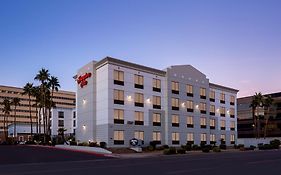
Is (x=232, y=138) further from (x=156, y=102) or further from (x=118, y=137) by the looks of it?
(x=118, y=137)

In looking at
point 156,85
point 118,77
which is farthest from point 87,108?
point 156,85

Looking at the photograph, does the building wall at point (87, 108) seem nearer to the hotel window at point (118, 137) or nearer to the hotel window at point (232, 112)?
the hotel window at point (118, 137)

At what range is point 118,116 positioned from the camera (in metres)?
55.4

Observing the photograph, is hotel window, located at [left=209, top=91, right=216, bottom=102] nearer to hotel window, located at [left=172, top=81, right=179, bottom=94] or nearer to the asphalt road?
hotel window, located at [left=172, top=81, right=179, bottom=94]

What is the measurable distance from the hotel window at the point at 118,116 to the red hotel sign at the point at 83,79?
861 centimetres

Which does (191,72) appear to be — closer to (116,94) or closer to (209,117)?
(209,117)

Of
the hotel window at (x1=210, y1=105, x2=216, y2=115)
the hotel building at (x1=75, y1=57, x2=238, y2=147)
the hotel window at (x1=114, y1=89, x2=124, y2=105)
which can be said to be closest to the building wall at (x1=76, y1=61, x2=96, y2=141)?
→ the hotel building at (x1=75, y1=57, x2=238, y2=147)

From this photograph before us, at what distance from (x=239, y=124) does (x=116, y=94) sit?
83.5m

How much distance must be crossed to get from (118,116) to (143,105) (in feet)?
19.3

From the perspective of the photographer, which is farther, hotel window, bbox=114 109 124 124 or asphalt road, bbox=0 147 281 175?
hotel window, bbox=114 109 124 124

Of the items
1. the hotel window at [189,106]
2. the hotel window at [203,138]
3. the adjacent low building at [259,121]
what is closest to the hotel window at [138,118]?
→ the hotel window at [189,106]

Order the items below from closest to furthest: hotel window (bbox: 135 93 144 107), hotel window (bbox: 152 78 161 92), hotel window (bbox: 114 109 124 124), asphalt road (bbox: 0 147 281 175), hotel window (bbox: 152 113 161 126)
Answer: asphalt road (bbox: 0 147 281 175) < hotel window (bbox: 114 109 124 124) < hotel window (bbox: 135 93 144 107) < hotel window (bbox: 152 113 161 126) < hotel window (bbox: 152 78 161 92)

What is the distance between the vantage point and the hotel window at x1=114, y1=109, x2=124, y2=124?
55031mm

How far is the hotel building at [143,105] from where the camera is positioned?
55188 mm
